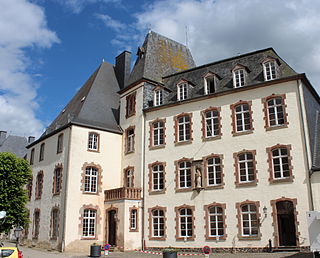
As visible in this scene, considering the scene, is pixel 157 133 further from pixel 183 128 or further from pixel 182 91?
pixel 182 91

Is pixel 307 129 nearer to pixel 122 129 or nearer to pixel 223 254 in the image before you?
pixel 223 254

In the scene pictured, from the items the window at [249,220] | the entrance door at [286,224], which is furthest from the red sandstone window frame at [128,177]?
the entrance door at [286,224]

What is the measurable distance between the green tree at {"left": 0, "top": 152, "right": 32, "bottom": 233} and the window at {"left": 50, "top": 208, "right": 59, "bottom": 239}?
221 centimetres

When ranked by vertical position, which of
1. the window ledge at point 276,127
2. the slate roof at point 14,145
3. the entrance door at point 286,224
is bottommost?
the entrance door at point 286,224

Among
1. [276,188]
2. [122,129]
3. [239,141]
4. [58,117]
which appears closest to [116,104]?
[122,129]

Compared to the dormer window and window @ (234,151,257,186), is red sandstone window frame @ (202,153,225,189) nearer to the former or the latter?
window @ (234,151,257,186)

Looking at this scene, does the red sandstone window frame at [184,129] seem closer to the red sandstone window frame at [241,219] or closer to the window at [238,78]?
the window at [238,78]

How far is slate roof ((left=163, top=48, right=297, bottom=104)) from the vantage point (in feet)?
76.5

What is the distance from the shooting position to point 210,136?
79.3 feet

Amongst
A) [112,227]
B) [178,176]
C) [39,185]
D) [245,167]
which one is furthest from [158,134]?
[39,185]

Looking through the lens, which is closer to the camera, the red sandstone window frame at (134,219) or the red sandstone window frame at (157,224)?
the red sandstone window frame at (157,224)

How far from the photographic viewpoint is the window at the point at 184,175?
24453 millimetres

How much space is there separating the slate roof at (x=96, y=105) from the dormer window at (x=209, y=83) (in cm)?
813

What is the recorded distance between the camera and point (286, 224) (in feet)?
66.9
